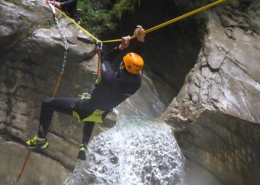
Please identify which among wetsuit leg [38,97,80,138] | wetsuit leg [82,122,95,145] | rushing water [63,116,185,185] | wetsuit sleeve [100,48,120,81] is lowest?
rushing water [63,116,185,185]

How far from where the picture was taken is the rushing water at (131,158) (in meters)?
5.95

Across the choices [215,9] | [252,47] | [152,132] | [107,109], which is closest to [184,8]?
[215,9]

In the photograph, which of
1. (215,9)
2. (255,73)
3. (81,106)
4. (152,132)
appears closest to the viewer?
(81,106)

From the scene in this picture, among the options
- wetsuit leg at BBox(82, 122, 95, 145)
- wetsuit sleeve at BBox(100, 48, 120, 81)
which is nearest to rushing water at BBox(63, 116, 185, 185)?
wetsuit leg at BBox(82, 122, 95, 145)

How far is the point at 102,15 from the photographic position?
806cm

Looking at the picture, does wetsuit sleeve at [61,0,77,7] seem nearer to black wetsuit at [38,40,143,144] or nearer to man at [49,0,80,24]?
man at [49,0,80,24]

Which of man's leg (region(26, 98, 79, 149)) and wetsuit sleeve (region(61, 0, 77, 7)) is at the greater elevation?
wetsuit sleeve (region(61, 0, 77, 7))

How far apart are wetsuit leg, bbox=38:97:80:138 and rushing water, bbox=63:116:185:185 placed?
131cm

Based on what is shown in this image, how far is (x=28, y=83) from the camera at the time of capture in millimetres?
6004

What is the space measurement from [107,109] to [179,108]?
214 cm

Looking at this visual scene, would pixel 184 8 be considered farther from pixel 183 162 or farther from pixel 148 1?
pixel 183 162

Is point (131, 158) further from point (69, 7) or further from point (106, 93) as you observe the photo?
point (69, 7)

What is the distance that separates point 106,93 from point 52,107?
0.80m

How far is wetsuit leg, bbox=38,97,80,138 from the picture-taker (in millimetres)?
4711
